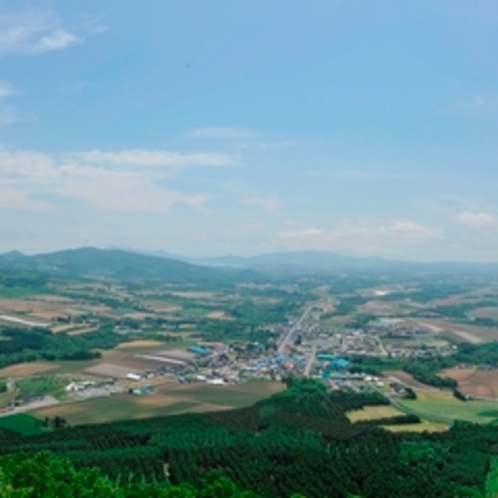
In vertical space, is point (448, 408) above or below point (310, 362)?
above

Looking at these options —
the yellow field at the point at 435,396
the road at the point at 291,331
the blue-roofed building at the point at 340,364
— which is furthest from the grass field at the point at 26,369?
the yellow field at the point at 435,396

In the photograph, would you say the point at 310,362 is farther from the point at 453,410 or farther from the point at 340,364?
the point at 453,410

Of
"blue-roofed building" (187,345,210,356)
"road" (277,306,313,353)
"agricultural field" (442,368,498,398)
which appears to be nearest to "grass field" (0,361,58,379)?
"blue-roofed building" (187,345,210,356)

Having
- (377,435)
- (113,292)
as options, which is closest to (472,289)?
(113,292)

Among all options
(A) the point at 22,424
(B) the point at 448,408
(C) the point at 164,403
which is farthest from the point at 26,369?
(B) the point at 448,408

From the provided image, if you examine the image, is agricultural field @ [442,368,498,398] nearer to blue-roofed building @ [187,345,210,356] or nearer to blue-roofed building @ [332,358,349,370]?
blue-roofed building @ [332,358,349,370]

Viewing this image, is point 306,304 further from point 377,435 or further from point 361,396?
point 377,435
